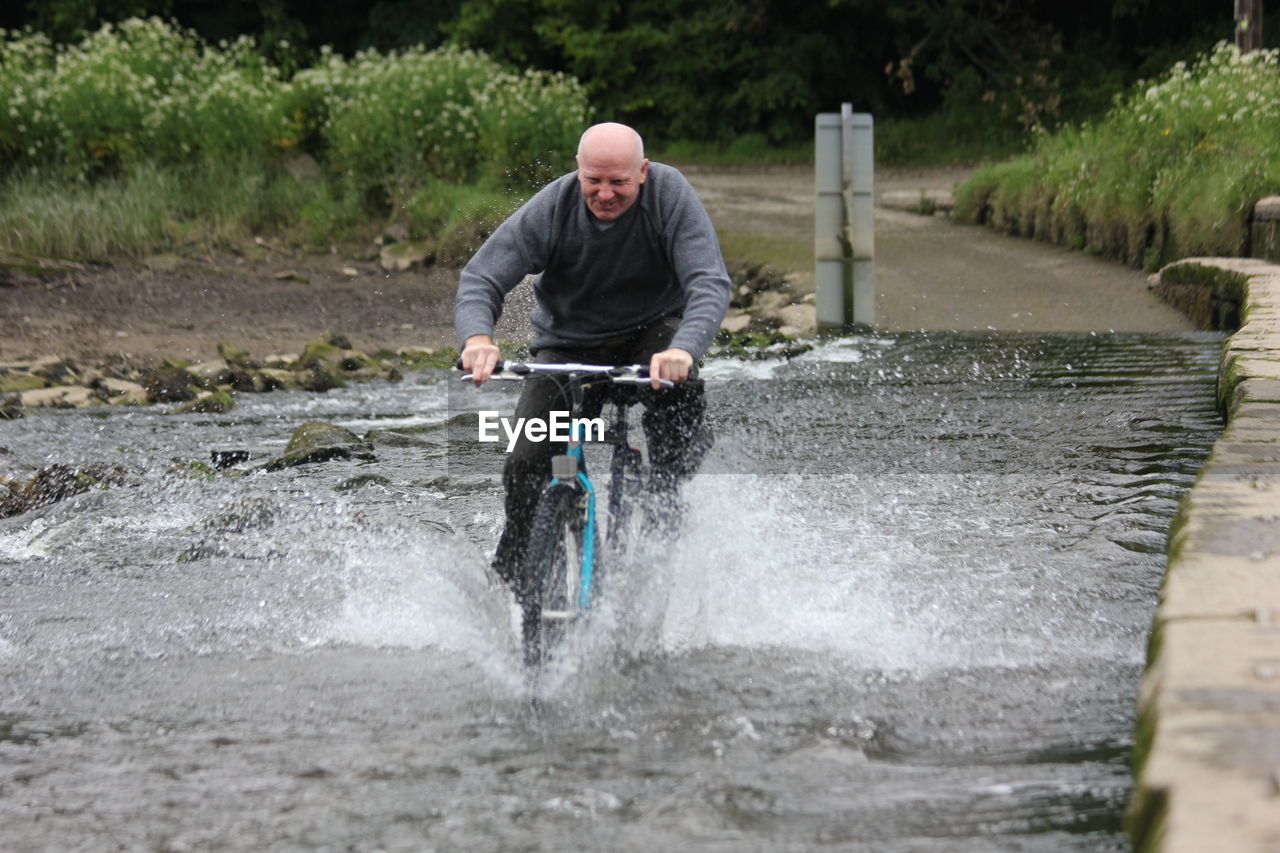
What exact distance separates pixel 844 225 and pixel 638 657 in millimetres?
8978

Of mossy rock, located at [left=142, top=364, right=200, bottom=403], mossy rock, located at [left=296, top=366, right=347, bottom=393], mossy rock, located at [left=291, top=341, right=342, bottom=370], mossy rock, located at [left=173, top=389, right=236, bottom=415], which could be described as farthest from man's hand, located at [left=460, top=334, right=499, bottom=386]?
mossy rock, located at [left=291, top=341, right=342, bottom=370]

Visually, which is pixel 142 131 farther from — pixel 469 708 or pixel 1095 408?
pixel 469 708

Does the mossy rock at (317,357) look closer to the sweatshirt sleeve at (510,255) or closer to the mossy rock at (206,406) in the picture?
the mossy rock at (206,406)

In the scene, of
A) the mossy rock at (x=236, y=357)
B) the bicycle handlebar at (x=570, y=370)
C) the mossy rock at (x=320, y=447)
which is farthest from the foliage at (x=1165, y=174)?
the bicycle handlebar at (x=570, y=370)

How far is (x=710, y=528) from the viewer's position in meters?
6.51

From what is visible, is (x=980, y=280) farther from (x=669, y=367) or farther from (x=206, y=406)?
(x=669, y=367)

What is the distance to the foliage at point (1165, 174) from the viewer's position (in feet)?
44.4

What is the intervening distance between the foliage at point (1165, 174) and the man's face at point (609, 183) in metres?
9.60

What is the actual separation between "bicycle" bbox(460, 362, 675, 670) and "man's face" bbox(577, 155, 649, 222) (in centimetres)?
55

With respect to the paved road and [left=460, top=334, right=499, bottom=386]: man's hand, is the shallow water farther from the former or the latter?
the paved road

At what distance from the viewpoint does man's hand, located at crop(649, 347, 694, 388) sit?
4.53 meters

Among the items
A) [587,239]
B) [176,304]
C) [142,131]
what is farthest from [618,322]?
[142,131]

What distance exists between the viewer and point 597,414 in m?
5.26

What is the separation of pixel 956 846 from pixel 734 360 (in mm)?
9014
